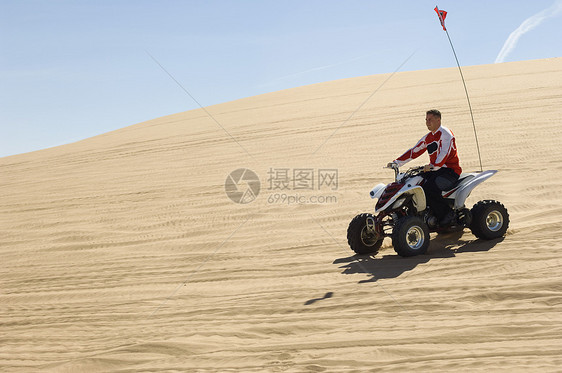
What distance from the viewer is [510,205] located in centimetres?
799

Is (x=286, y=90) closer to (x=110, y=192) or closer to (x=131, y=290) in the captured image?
(x=110, y=192)

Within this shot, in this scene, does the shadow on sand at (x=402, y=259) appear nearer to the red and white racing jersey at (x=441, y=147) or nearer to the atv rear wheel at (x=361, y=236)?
the atv rear wheel at (x=361, y=236)

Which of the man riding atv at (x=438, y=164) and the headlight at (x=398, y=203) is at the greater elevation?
the man riding atv at (x=438, y=164)

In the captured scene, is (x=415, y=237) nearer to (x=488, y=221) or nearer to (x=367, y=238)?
(x=367, y=238)

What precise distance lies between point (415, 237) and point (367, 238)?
65 centimetres

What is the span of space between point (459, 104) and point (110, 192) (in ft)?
35.3

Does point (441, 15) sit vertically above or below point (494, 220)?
above

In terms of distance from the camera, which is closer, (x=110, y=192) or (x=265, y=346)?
(x=265, y=346)

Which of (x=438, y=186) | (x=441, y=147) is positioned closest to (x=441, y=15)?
(x=441, y=147)

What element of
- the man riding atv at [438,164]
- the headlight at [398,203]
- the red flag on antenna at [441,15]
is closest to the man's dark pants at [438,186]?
the man riding atv at [438,164]

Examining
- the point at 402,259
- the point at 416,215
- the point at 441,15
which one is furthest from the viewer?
the point at 441,15

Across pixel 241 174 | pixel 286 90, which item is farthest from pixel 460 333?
pixel 286 90

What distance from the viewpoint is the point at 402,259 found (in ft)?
20.0

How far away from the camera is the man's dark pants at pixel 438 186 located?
6504mm
